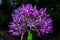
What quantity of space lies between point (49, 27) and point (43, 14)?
0.28 feet

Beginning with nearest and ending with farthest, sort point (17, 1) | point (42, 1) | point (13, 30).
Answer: point (13, 30) → point (17, 1) → point (42, 1)

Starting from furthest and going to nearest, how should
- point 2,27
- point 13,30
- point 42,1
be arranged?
point 2,27 < point 42,1 < point 13,30

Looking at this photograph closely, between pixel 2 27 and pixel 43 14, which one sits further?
pixel 2 27

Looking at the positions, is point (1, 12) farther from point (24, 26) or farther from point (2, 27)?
point (24, 26)

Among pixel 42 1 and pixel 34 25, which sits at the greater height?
pixel 42 1

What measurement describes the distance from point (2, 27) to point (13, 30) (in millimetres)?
3276

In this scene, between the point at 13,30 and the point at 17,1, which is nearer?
the point at 13,30

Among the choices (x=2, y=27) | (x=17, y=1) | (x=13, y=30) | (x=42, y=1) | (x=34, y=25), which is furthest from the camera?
(x=2, y=27)

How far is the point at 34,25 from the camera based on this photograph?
52.5 inches

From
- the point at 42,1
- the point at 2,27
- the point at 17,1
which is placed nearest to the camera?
the point at 17,1

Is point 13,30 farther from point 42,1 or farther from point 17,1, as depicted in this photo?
point 42,1

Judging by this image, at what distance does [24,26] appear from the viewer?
134 cm

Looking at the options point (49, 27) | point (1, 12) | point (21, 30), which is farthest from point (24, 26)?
point (1, 12)

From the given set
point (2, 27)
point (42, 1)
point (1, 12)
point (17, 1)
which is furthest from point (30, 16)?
point (2, 27)
